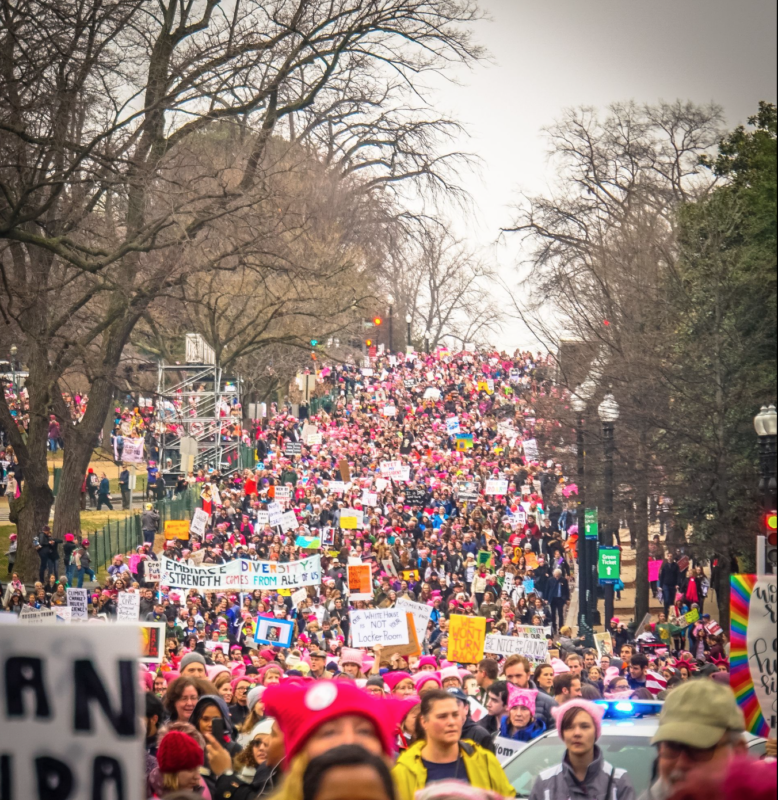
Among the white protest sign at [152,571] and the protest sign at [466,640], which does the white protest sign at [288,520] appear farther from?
the protest sign at [466,640]

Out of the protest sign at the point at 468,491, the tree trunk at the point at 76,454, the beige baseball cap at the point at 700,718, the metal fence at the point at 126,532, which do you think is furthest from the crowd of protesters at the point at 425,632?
the metal fence at the point at 126,532

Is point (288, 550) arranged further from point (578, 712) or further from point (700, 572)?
point (578, 712)

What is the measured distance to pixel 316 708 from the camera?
3688 millimetres

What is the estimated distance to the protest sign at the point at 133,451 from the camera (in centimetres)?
4081

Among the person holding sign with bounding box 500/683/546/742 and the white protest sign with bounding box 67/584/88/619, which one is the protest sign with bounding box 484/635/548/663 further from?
the white protest sign with bounding box 67/584/88/619

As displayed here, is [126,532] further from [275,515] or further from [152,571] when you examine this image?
[152,571]

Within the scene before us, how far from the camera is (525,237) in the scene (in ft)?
152

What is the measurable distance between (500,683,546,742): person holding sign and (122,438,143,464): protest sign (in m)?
32.3

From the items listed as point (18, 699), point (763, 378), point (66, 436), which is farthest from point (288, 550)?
point (18, 699)

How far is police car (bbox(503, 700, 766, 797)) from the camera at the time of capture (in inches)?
286

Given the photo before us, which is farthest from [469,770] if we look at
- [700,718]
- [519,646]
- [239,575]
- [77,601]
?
[239,575]

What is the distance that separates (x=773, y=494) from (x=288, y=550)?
17934mm

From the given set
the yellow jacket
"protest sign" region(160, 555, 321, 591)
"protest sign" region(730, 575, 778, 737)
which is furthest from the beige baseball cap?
"protest sign" region(160, 555, 321, 591)

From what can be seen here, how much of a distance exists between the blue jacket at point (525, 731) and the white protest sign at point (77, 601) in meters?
11.1
